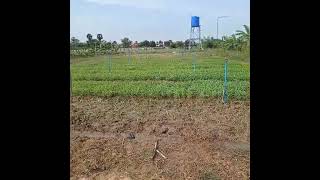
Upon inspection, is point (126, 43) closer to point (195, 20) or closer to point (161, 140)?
point (195, 20)

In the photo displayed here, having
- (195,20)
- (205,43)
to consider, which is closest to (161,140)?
(195,20)

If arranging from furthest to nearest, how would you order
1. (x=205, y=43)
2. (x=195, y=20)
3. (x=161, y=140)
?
1. (x=205, y=43)
2. (x=195, y=20)
3. (x=161, y=140)

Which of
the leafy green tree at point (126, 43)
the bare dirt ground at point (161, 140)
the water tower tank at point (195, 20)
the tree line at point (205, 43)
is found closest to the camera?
the bare dirt ground at point (161, 140)

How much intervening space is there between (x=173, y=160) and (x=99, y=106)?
4021 mm

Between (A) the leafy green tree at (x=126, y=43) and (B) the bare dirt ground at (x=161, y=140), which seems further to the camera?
(A) the leafy green tree at (x=126, y=43)

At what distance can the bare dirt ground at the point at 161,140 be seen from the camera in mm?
3994

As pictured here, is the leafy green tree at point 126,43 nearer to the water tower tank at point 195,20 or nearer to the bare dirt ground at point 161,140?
the water tower tank at point 195,20

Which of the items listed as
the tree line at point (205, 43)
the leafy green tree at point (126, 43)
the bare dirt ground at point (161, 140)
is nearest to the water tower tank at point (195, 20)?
the tree line at point (205, 43)

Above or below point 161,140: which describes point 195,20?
above

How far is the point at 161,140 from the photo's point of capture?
519 centimetres

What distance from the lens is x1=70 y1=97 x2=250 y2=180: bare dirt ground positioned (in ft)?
13.1

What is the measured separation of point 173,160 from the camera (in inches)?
169
